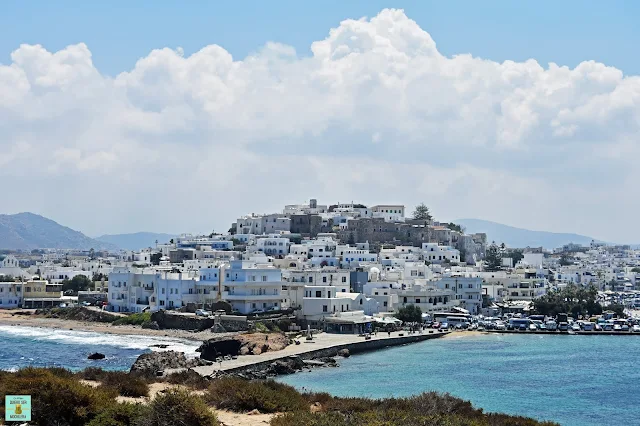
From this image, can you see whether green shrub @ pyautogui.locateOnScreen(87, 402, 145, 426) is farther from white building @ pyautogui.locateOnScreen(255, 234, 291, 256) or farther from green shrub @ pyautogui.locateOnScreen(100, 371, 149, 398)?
white building @ pyautogui.locateOnScreen(255, 234, 291, 256)

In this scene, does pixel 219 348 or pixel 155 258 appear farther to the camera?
pixel 155 258

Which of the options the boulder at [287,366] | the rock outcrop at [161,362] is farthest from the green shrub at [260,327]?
the rock outcrop at [161,362]

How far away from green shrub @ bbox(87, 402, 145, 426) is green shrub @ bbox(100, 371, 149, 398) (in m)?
4.80

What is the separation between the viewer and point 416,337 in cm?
5650

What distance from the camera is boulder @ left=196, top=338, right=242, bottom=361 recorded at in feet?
145

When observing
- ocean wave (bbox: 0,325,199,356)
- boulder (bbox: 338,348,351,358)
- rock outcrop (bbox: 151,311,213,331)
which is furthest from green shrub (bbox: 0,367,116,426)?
rock outcrop (bbox: 151,311,213,331)

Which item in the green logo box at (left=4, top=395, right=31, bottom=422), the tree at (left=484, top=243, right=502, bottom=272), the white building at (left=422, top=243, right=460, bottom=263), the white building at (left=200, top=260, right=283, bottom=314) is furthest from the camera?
the tree at (left=484, top=243, right=502, bottom=272)

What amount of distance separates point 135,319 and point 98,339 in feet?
26.1

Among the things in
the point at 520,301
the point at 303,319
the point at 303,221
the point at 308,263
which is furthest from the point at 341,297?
the point at 303,221

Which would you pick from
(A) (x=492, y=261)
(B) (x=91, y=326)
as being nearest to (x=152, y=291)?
(B) (x=91, y=326)

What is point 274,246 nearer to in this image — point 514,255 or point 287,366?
point 514,255

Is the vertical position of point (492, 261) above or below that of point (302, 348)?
above

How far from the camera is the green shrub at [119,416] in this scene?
21.9m

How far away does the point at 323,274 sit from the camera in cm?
6562
